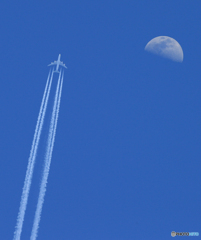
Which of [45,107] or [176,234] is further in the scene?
[176,234]

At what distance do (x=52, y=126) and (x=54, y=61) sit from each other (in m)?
11.3

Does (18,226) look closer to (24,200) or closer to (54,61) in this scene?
(24,200)

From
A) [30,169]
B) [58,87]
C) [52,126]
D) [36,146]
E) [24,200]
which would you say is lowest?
[24,200]

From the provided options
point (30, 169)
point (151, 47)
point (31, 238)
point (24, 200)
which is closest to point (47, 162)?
Answer: point (30, 169)

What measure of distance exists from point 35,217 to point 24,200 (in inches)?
113

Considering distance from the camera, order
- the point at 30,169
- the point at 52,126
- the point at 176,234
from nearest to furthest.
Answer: the point at 30,169 < the point at 52,126 < the point at 176,234

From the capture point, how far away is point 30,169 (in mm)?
54906

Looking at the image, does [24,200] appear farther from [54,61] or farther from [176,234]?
[176,234]

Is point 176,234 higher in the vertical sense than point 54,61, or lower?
lower

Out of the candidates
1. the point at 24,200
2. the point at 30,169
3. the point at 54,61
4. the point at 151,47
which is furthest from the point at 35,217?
the point at 151,47

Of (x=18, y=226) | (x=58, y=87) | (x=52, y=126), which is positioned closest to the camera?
(x=18, y=226)

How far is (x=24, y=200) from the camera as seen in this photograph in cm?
5306

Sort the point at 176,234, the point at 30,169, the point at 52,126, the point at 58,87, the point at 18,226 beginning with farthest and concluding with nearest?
the point at 176,234 < the point at 58,87 < the point at 52,126 < the point at 30,169 < the point at 18,226

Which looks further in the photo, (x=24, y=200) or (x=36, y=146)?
(x=36, y=146)
